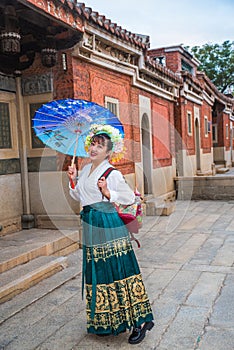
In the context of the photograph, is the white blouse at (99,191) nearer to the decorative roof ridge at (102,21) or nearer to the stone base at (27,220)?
the decorative roof ridge at (102,21)

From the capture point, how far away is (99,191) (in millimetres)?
3342

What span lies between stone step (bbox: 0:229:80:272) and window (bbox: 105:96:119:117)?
3.18m

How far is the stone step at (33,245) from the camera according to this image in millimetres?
5438

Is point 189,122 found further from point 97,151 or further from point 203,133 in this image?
point 97,151

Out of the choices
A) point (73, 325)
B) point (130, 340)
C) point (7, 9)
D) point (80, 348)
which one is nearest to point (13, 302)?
point (73, 325)

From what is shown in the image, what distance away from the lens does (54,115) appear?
3818 millimetres

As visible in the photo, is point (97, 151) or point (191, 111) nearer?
point (97, 151)

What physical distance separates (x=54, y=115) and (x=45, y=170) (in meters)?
3.65

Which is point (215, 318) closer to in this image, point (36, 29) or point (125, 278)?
point (125, 278)

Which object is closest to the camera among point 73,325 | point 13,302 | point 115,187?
point 115,187

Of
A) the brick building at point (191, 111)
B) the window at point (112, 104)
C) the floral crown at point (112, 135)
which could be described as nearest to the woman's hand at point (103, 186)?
the floral crown at point (112, 135)

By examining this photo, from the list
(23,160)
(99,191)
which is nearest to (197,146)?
(23,160)

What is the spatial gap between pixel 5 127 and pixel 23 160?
70cm

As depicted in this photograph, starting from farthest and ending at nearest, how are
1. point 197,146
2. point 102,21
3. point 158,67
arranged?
point 197,146
point 158,67
point 102,21
